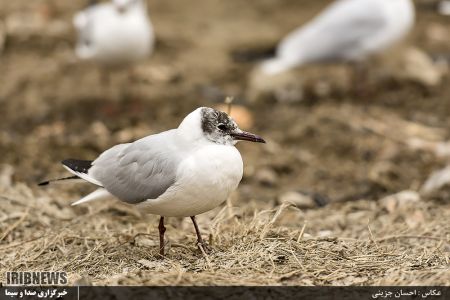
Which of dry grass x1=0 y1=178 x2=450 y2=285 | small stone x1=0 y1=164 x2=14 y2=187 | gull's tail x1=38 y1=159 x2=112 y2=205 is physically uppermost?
gull's tail x1=38 y1=159 x2=112 y2=205

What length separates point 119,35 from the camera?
30.5 feet

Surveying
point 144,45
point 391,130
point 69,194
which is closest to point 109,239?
point 69,194

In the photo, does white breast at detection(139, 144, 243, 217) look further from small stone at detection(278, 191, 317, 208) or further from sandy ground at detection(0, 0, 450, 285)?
small stone at detection(278, 191, 317, 208)

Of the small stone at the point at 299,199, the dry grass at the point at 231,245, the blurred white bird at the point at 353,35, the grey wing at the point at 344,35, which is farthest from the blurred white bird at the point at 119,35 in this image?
the small stone at the point at 299,199

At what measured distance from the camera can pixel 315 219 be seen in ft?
18.9

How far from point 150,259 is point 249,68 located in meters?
6.19

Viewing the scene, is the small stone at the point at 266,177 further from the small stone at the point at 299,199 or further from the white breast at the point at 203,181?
the white breast at the point at 203,181

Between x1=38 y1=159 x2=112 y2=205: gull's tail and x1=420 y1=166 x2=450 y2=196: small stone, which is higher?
x1=38 y1=159 x2=112 y2=205: gull's tail

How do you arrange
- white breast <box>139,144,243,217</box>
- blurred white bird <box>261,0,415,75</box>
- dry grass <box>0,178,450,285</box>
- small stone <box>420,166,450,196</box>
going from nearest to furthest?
dry grass <box>0,178,450,285</box> < white breast <box>139,144,243,217</box> < small stone <box>420,166,450,196</box> < blurred white bird <box>261,0,415,75</box>

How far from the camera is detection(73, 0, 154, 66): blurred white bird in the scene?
9.30m

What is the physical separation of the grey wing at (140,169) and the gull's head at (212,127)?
0.49ft

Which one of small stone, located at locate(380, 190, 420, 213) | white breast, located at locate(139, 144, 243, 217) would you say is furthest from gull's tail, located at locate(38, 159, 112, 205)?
small stone, located at locate(380, 190, 420, 213)

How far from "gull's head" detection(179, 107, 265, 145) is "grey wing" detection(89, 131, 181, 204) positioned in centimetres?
15

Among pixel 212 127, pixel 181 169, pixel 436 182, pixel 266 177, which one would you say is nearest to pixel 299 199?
pixel 266 177
